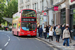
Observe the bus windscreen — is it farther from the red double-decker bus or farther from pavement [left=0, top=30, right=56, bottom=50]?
pavement [left=0, top=30, right=56, bottom=50]

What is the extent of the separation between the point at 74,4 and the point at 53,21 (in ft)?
33.4

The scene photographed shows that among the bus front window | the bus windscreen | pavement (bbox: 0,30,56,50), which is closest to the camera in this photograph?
pavement (bbox: 0,30,56,50)

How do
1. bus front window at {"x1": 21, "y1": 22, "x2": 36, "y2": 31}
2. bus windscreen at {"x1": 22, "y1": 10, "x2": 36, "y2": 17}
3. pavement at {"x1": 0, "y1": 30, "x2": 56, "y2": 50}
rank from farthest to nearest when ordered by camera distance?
bus front window at {"x1": 21, "y1": 22, "x2": 36, "y2": 31}
bus windscreen at {"x1": 22, "y1": 10, "x2": 36, "y2": 17}
pavement at {"x1": 0, "y1": 30, "x2": 56, "y2": 50}

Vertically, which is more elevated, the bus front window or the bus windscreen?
the bus windscreen

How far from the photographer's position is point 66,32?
13617 mm

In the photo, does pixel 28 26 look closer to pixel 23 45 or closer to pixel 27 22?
pixel 27 22

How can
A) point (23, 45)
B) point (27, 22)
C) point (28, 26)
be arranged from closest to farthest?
point (23, 45) → point (27, 22) → point (28, 26)

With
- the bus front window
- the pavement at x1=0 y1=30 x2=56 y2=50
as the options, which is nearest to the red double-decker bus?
the bus front window

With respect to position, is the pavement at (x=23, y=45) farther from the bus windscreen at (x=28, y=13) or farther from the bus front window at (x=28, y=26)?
the bus windscreen at (x=28, y=13)

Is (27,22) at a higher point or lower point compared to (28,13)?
lower

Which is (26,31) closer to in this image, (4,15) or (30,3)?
(30,3)

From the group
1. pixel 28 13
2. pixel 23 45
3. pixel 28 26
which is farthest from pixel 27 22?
pixel 23 45

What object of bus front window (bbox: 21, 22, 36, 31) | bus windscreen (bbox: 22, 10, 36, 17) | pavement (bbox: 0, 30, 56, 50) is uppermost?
bus windscreen (bbox: 22, 10, 36, 17)

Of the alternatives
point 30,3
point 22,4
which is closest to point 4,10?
point 22,4
